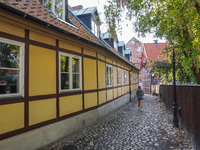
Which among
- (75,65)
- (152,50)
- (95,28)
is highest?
(152,50)

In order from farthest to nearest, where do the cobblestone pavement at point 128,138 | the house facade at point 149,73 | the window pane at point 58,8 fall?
the house facade at point 149,73 < the window pane at point 58,8 < the cobblestone pavement at point 128,138

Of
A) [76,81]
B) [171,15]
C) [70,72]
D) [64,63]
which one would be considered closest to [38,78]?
[64,63]

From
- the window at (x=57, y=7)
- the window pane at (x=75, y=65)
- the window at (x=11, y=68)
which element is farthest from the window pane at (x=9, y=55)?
the window at (x=57, y=7)

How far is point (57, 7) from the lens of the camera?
6902 mm

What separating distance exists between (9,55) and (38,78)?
1.02m

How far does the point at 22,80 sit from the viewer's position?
13.8ft

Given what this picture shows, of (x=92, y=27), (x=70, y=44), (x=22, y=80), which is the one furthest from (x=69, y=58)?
(x=92, y=27)

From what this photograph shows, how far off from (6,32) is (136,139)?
502 centimetres

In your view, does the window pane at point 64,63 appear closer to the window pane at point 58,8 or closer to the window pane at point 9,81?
the window pane at point 9,81

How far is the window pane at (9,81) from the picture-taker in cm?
382

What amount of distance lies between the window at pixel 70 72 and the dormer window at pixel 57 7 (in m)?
2.11

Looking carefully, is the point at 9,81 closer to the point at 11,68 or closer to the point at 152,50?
the point at 11,68

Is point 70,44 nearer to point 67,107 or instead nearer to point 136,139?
point 67,107

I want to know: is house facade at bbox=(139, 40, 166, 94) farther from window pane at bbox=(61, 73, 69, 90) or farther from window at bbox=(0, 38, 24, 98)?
window at bbox=(0, 38, 24, 98)
